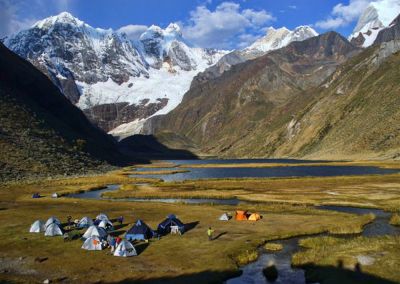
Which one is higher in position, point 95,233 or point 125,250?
point 95,233

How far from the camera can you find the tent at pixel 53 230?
183 ft

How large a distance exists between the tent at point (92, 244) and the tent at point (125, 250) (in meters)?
3.56

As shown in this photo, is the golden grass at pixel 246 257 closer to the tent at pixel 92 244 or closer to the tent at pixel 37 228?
the tent at pixel 92 244

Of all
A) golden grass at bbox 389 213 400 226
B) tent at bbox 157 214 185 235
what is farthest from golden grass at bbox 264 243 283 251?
golden grass at bbox 389 213 400 226

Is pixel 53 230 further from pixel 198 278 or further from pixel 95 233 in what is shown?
pixel 198 278

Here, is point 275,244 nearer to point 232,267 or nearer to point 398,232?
point 232,267

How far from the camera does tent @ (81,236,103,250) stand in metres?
48.7

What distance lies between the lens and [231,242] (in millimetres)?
50875

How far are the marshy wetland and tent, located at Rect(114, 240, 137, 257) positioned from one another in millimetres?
946

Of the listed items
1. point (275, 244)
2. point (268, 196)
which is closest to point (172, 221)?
point (275, 244)

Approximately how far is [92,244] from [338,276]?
24.7 meters

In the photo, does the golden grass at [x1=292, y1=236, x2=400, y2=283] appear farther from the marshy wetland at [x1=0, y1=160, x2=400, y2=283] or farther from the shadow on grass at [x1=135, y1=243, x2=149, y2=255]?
the shadow on grass at [x1=135, y1=243, x2=149, y2=255]

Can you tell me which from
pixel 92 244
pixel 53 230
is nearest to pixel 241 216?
pixel 92 244

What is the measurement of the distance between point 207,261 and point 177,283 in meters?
6.53
